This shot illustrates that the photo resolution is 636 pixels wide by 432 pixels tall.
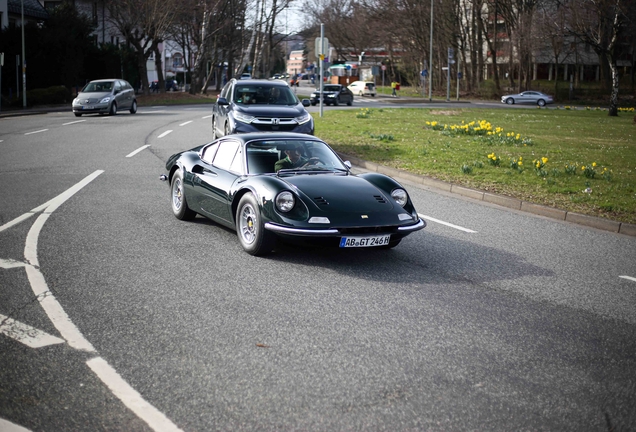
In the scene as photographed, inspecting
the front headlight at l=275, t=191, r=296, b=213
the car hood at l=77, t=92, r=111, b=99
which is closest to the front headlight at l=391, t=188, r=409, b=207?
the front headlight at l=275, t=191, r=296, b=213

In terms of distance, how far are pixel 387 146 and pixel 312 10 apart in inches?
3408

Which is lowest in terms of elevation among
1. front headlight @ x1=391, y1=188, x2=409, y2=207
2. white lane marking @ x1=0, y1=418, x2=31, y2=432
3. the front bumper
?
white lane marking @ x1=0, y1=418, x2=31, y2=432

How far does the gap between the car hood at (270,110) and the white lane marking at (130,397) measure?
1325 cm

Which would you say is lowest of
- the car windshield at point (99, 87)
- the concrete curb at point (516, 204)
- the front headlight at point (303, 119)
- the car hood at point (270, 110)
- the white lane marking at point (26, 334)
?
the white lane marking at point (26, 334)

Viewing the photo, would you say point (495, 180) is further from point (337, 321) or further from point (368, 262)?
point (337, 321)

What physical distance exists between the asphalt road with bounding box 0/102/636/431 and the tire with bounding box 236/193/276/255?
0.58 ft

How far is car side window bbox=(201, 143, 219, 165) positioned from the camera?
896 cm

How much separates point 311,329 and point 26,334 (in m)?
1.95

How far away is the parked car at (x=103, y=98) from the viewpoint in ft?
104

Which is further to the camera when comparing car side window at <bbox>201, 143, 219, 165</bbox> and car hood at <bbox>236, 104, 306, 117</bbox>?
car hood at <bbox>236, 104, 306, 117</bbox>

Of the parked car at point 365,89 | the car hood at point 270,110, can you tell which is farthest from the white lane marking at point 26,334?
the parked car at point 365,89

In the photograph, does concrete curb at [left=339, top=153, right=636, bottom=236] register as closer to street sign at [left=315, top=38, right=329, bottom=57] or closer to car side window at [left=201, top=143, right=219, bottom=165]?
car side window at [left=201, top=143, right=219, bottom=165]

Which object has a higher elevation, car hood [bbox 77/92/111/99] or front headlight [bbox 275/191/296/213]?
car hood [bbox 77/92/111/99]

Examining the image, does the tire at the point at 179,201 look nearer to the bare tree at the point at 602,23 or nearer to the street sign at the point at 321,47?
the street sign at the point at 321,47
